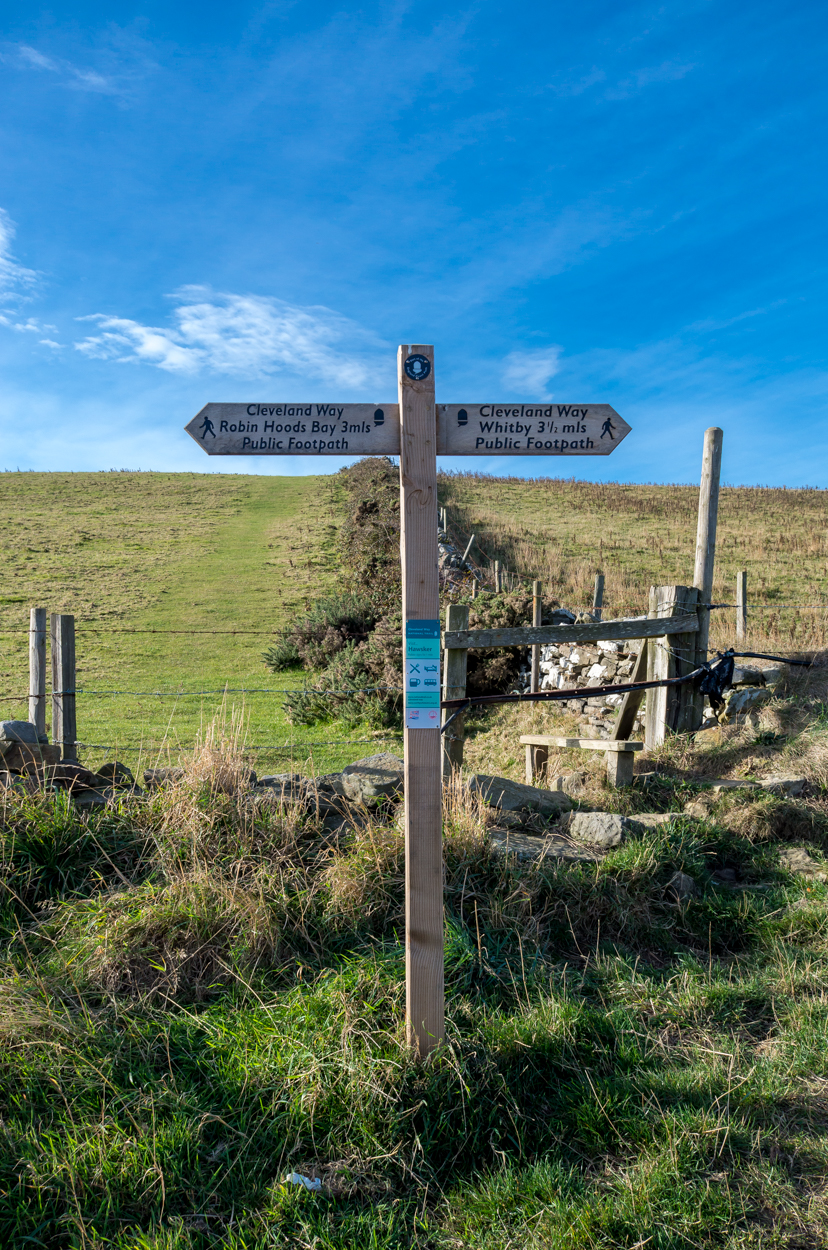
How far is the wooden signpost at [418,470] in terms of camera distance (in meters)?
3.33

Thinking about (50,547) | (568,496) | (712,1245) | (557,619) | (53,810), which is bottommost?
(712,1245)

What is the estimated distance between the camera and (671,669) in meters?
7.67

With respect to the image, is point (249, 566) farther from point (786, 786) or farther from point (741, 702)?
point (786, 786)

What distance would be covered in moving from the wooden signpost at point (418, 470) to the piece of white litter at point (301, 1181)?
0.63 meters

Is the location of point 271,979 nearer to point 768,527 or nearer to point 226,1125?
point 226,1125

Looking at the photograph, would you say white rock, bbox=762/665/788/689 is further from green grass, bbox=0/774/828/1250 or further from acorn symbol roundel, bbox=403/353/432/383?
acorn symbol roundel, bbox=403/353/432/383

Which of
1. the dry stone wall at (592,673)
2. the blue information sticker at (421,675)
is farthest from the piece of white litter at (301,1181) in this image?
the dry stone wall at (592,673)

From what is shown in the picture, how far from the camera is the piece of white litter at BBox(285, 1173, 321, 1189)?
2768 millimetres

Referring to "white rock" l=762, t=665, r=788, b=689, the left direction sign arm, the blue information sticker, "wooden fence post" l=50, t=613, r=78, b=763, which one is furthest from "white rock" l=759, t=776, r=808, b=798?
"wooden fence post" l=50, t=613, r=78, b=763

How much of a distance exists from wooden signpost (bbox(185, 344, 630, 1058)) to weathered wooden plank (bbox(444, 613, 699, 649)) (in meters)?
2.99

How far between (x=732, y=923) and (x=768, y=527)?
31.0 metres

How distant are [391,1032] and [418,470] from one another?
7.96ft

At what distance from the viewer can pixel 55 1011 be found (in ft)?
11.1

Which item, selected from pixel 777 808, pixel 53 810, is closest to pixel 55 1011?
pixel 53 810
